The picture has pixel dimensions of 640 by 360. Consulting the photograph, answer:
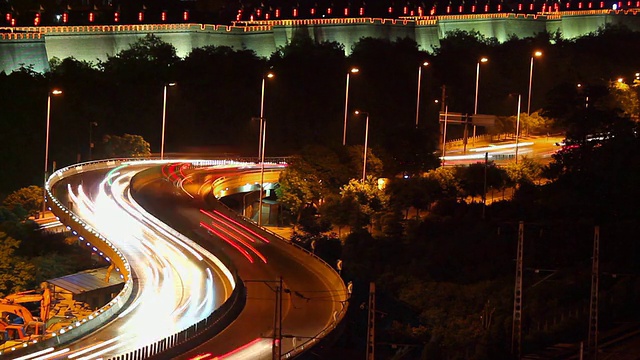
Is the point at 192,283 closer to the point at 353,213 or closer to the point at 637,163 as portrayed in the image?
the point at 353,213

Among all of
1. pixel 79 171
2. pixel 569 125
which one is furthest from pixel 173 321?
pixel 569 125

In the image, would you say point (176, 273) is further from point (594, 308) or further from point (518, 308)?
point (594, 308)

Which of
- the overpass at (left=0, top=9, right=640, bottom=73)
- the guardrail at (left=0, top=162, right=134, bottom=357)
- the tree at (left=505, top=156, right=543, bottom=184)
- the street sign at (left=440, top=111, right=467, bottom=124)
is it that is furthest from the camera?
the overpass at (left=0, top=9, right=640, bottom=73)

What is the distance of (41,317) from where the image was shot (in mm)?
32562

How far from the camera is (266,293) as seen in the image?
30844 mm

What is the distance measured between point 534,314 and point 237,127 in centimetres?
3723

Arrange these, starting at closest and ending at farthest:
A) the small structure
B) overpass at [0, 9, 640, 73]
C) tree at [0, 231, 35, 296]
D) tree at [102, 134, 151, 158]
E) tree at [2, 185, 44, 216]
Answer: the small structure < tree at [0, 231, 35, 296] < tree at [2, 185, 44, 216] < tree at [102, 134, 151, 158] < overpass at [0, 9, 640, 73]

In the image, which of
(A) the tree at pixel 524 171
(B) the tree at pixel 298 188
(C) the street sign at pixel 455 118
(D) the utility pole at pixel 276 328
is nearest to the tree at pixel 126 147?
(B) the tree at pixel 298 188

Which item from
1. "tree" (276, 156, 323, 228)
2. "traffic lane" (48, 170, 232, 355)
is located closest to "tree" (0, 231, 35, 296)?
"traffic lane" (48, 170, 232, 355)

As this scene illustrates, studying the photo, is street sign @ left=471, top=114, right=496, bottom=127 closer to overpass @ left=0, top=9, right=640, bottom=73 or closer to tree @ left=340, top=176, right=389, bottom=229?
tree @ left=340, top=176, right=389, bottom=229

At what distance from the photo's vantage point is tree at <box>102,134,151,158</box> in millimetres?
55031

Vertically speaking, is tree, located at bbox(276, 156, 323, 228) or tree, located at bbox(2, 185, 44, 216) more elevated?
tree, located at bbox(276, 156, 323, 228)

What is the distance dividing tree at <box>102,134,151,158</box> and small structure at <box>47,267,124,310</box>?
54.2 feet

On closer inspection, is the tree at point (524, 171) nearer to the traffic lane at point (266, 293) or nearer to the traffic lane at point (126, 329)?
the traffic lane at point (266, 293)
